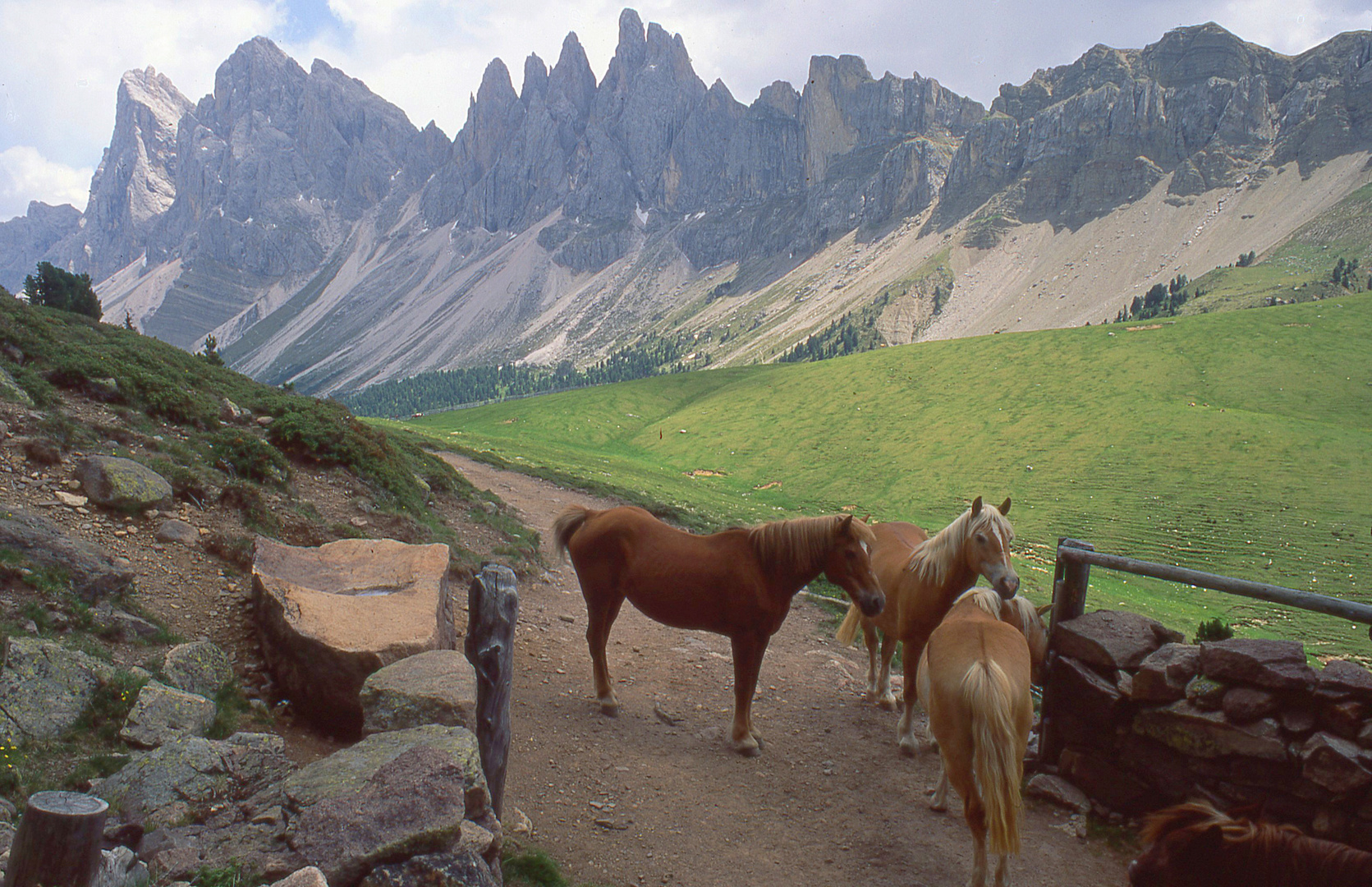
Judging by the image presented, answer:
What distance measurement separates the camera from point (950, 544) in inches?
365

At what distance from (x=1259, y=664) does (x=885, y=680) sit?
5404 millimetres

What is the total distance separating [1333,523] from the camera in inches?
1407

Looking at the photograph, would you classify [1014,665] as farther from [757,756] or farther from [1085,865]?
[757,756]

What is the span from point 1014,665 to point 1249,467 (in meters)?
47.4

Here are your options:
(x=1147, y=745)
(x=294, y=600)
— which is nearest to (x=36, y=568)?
(x=294, y=600)

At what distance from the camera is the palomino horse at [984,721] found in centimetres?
654

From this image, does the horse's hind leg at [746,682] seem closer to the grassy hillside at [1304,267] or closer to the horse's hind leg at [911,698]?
the horse's hind leg at [911,698]

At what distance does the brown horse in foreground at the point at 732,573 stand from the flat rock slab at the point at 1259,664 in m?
3.48

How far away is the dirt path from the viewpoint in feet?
23.7

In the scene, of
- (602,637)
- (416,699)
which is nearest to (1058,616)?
(602,637)

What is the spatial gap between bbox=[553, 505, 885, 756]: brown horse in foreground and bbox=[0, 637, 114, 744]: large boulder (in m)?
5.48

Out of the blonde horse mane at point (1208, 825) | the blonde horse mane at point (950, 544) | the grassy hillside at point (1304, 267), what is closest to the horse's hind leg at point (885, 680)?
the blonde horse mane at point (950, 544)

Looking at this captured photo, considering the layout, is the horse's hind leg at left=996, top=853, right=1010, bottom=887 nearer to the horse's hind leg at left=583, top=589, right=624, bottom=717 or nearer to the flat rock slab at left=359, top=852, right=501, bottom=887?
the flat rock slab at left=359, top=852, right=501, bottom=887

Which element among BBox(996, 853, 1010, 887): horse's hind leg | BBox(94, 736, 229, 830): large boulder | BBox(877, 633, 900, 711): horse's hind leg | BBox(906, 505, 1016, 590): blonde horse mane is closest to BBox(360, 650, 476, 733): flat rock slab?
BBox(94, 736, 229, 830): large boulder
